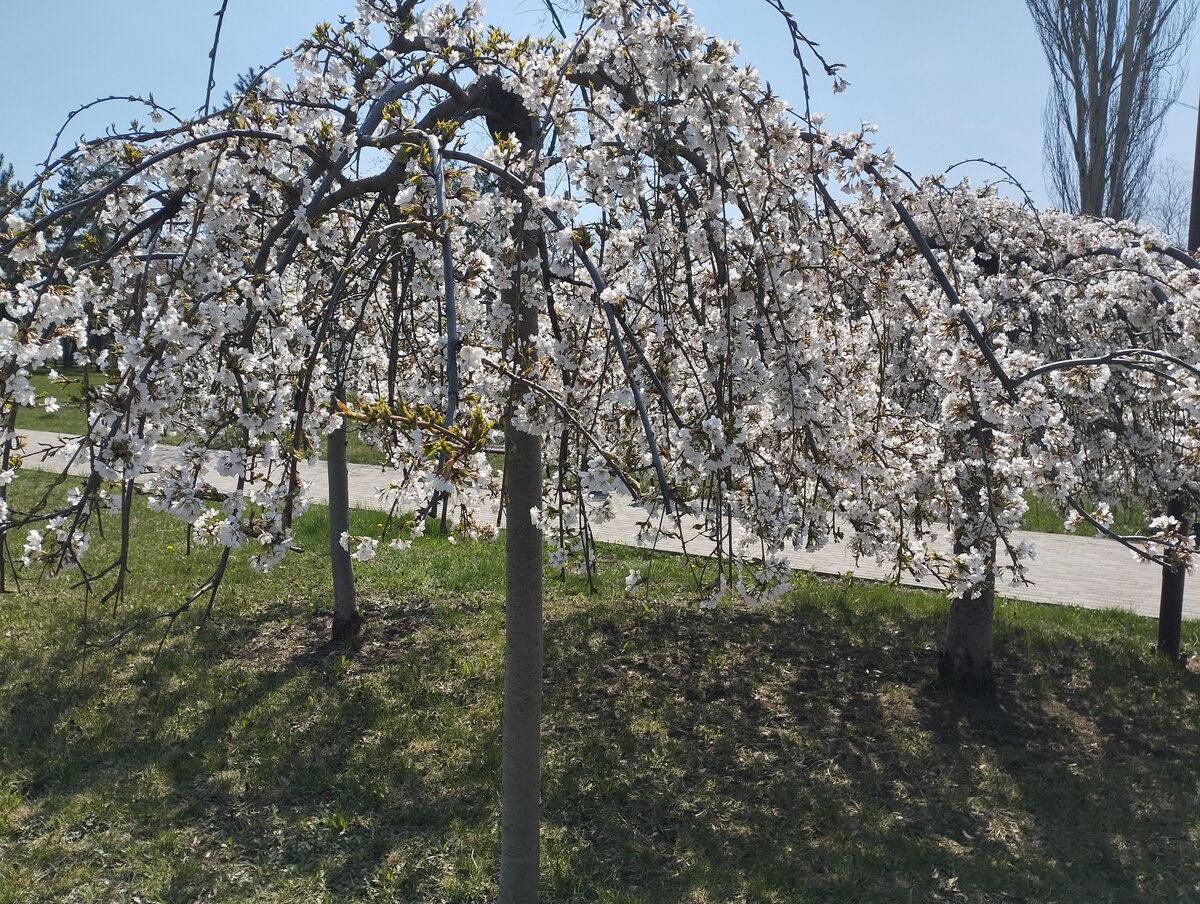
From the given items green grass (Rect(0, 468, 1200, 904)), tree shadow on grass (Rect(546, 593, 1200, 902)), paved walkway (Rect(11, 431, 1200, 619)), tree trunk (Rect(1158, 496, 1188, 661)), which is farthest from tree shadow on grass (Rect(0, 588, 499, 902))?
tree trunk (Rect(1158, 496, 1188, 661))

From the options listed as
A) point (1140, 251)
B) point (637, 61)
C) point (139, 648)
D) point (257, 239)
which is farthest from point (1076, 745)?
point (139, 648)

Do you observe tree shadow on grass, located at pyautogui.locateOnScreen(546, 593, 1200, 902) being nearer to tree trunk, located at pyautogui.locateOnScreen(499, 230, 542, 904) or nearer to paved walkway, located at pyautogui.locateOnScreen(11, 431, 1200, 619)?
tree trunk, located at pyautogui.locateOnScreen(499, 230, 542, 904)

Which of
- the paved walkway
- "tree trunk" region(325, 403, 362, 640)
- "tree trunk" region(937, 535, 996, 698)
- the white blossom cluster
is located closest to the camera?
the white blossom cluster

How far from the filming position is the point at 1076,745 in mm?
4801

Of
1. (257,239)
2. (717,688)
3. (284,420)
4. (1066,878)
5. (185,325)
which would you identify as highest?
(257,239)

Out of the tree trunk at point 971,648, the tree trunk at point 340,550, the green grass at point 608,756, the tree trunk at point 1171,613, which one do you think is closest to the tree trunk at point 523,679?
the green grass at point 608,756

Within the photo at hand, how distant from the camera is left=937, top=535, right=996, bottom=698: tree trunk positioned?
525cm

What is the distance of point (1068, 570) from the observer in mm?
8758

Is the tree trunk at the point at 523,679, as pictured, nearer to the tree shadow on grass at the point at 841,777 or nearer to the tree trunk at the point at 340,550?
the tree shadow on grass at the point at 841,777

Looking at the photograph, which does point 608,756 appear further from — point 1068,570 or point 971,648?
point 1068,570

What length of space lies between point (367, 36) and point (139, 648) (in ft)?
14.3

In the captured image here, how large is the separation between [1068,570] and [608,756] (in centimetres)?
621

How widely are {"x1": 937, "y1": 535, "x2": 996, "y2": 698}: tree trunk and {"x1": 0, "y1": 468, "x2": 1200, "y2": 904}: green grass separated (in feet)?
0.50

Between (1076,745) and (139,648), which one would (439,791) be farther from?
(1076,745)
